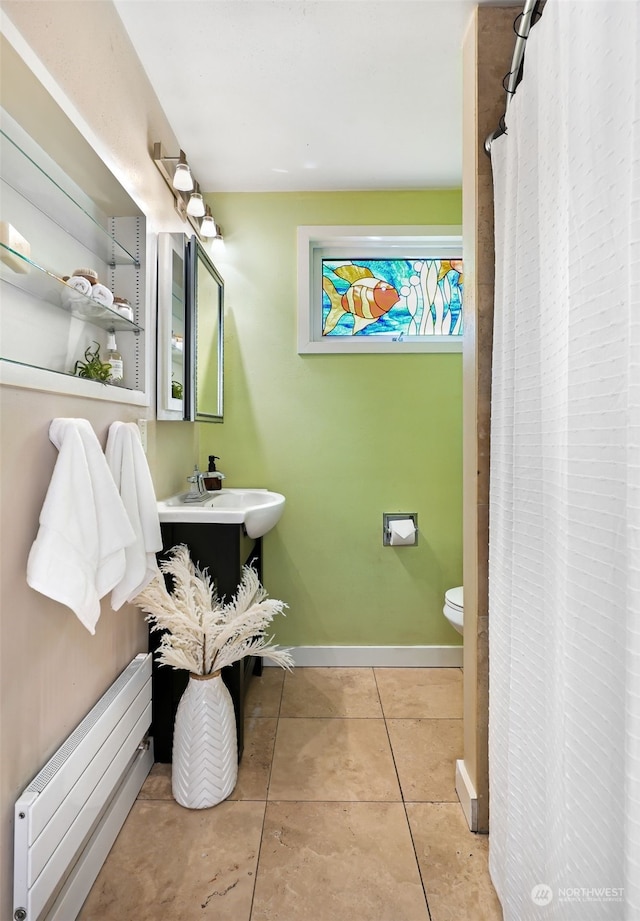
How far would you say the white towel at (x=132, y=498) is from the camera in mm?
1279

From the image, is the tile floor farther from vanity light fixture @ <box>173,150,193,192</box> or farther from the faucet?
vanity light fixture @ <box>173,150,193,192</box>

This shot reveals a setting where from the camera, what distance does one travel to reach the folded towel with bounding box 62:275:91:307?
1.09 metres

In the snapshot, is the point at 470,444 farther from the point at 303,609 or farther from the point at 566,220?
the point at 303,609

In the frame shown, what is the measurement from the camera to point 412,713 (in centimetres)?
194

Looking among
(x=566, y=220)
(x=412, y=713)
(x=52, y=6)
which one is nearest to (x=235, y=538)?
(x=412, y=713)

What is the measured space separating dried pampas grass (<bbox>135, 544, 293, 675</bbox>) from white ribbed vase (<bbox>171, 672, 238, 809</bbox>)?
2.9 inches

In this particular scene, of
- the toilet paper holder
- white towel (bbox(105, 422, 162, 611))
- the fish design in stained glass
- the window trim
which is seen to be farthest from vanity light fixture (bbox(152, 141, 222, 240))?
the toilet paper holder

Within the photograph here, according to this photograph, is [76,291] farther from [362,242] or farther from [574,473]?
[362,242]

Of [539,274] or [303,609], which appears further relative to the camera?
[303,609]

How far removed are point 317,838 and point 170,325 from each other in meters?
1.75

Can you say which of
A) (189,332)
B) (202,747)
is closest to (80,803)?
(202,747)

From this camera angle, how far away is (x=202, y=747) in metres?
1.42

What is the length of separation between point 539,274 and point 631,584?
660 millimetres

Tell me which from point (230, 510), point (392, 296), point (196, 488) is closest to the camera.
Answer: point (230, 510)
